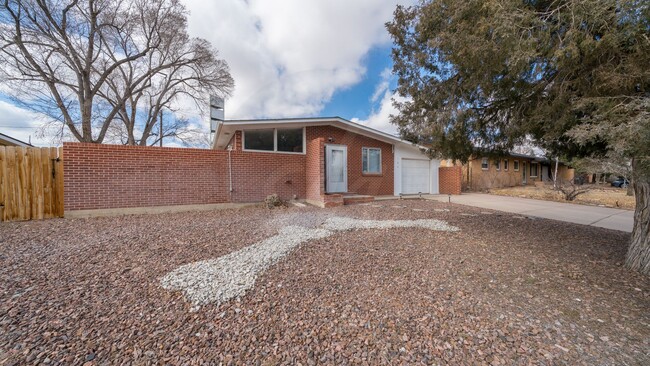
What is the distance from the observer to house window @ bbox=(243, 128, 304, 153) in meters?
9.40

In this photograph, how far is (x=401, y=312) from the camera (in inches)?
91.1

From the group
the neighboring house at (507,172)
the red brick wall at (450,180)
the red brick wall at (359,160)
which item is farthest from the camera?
the neighboring house at (507,172)

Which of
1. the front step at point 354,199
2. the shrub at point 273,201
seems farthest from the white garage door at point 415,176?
the shrub at point 273,201

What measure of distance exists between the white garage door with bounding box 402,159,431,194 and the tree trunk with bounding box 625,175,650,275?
9160 mm

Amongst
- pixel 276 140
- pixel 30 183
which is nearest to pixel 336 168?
pixel 276 140

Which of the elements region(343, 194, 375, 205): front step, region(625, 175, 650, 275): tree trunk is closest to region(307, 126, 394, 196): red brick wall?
region(343, 194, 375, 205): front step

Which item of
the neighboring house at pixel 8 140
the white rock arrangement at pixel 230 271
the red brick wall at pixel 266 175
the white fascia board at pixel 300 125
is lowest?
the white rock arrangement at pixel 230 271

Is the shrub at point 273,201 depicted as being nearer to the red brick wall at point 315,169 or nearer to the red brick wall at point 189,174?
the red brick wall at point 189,174

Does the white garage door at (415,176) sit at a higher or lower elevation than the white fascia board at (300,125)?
lower

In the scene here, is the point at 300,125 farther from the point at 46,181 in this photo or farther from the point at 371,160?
the point at 46,181

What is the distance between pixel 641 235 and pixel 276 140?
371 inches

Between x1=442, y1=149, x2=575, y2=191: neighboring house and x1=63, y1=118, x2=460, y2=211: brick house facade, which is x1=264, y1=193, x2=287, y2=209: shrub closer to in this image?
Result: x1=63, y1=118, x2=460, y2=211: brick house facade

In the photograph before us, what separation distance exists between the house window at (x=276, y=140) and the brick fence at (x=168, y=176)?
0.61 meters

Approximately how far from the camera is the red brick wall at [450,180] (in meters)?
14.1
